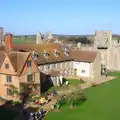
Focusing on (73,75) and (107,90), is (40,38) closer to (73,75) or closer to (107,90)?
(73,75)

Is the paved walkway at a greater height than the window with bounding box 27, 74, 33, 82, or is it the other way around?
the window with bounding box 27, 74, 33, 82

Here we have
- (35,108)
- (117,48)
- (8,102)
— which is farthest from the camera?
(117,48)

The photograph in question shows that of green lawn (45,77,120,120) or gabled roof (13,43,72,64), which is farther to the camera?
gabled roof (13,43,72,64)

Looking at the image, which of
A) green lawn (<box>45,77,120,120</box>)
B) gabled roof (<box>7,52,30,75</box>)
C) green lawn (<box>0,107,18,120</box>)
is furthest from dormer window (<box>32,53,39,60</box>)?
green lawn (<box>0,107,18,120</box>)

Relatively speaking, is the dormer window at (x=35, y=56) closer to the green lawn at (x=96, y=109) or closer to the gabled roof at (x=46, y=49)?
the gabled roof at (x=46, y=49)

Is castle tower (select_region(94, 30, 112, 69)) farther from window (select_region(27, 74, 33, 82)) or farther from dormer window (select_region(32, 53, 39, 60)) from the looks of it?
window (select_region(27, 74, 33, 82))

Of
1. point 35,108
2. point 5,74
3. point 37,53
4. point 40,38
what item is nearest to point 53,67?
point 37,53

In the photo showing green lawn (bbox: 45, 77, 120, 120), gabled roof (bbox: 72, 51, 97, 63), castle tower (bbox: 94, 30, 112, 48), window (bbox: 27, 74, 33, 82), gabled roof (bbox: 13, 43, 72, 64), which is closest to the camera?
green lawn (bbox: 45, 77, 120, 120)

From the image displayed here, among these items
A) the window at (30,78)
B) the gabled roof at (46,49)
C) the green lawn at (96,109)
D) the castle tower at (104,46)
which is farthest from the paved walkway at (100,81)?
the window at (30,78)

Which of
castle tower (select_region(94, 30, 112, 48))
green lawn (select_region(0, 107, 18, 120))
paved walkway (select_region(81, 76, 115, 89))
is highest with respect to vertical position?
castle tower (select_region(94, 30, 112, 48))
